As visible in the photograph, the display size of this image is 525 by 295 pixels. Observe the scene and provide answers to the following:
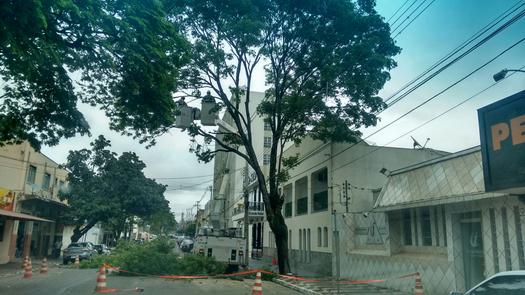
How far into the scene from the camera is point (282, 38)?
21656 millimetres

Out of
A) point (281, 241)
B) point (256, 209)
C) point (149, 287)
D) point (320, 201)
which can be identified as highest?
point (256, 209)

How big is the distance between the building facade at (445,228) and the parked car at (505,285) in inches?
252

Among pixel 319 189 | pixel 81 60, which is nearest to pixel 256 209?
pixel 319 189

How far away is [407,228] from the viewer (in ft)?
58.4

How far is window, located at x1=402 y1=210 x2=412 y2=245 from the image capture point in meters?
17.6

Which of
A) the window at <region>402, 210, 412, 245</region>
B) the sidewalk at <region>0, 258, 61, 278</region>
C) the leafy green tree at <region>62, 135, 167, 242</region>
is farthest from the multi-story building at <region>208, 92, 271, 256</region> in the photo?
the window at <region>402, 210, 412, 245</region>

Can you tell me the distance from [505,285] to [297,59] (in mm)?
17081

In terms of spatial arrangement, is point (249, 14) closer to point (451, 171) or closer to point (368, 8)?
point (368, 8)

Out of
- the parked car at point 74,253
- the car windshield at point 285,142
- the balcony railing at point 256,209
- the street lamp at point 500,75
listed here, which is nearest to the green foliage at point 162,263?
the car windshield at point 285,142

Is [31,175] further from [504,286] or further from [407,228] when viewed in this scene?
[504,286]

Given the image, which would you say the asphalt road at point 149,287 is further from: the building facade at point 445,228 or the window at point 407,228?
the window at point 407,228

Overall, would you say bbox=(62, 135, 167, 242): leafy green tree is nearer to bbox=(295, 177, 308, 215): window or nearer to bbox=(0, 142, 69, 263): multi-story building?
bbox=(0, 142, 69, 263): multi-story building

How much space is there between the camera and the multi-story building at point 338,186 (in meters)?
23.8

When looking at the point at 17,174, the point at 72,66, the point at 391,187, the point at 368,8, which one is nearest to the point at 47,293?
the point at 72,66
